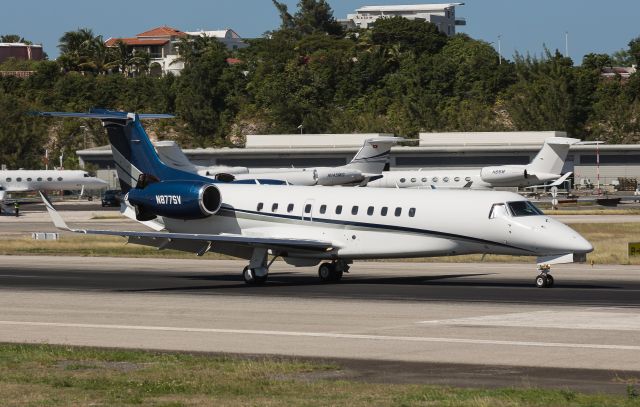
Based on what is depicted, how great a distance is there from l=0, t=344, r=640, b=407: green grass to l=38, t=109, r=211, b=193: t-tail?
18.6 m

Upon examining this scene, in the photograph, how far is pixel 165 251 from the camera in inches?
1934

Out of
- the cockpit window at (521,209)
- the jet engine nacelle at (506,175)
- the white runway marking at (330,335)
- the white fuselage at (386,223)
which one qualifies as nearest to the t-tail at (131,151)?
the white fuselage at (386,223)

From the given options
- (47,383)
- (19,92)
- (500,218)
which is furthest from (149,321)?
(19,92)

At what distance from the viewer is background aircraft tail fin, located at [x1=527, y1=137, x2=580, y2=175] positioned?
8031 centimetres

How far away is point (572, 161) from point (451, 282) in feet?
279

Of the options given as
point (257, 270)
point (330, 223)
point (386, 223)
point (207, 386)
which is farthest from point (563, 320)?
point (257, 270)

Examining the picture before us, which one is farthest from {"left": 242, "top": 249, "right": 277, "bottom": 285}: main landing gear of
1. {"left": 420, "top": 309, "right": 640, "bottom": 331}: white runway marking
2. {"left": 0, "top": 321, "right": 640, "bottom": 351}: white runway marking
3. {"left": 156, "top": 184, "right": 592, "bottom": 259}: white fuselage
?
{"left": 420, "top": 309, "right": 640, "bottom": 331}: white runway marking

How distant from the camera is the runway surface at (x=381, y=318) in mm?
19453

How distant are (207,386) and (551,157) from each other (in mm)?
66211

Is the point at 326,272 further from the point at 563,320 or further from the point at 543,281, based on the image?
the point at 563,320

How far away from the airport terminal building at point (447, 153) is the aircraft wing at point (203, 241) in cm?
8115

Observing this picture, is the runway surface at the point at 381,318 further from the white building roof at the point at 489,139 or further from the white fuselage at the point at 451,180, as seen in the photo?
the white building roof at the point at 489,139

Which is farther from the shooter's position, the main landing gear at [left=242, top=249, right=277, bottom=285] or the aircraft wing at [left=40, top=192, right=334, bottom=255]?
the main landing gear at [left=242, top=249, right=277, bottom=285]

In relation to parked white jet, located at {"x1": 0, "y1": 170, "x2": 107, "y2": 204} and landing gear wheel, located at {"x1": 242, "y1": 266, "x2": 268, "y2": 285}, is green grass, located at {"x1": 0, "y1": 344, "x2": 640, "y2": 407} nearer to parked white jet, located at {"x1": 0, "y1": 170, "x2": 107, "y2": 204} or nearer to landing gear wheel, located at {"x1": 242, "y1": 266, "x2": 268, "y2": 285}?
landing gear wheel, located at {"x1": 242, "y1": 266, "x2": 268, "y2": 285}
